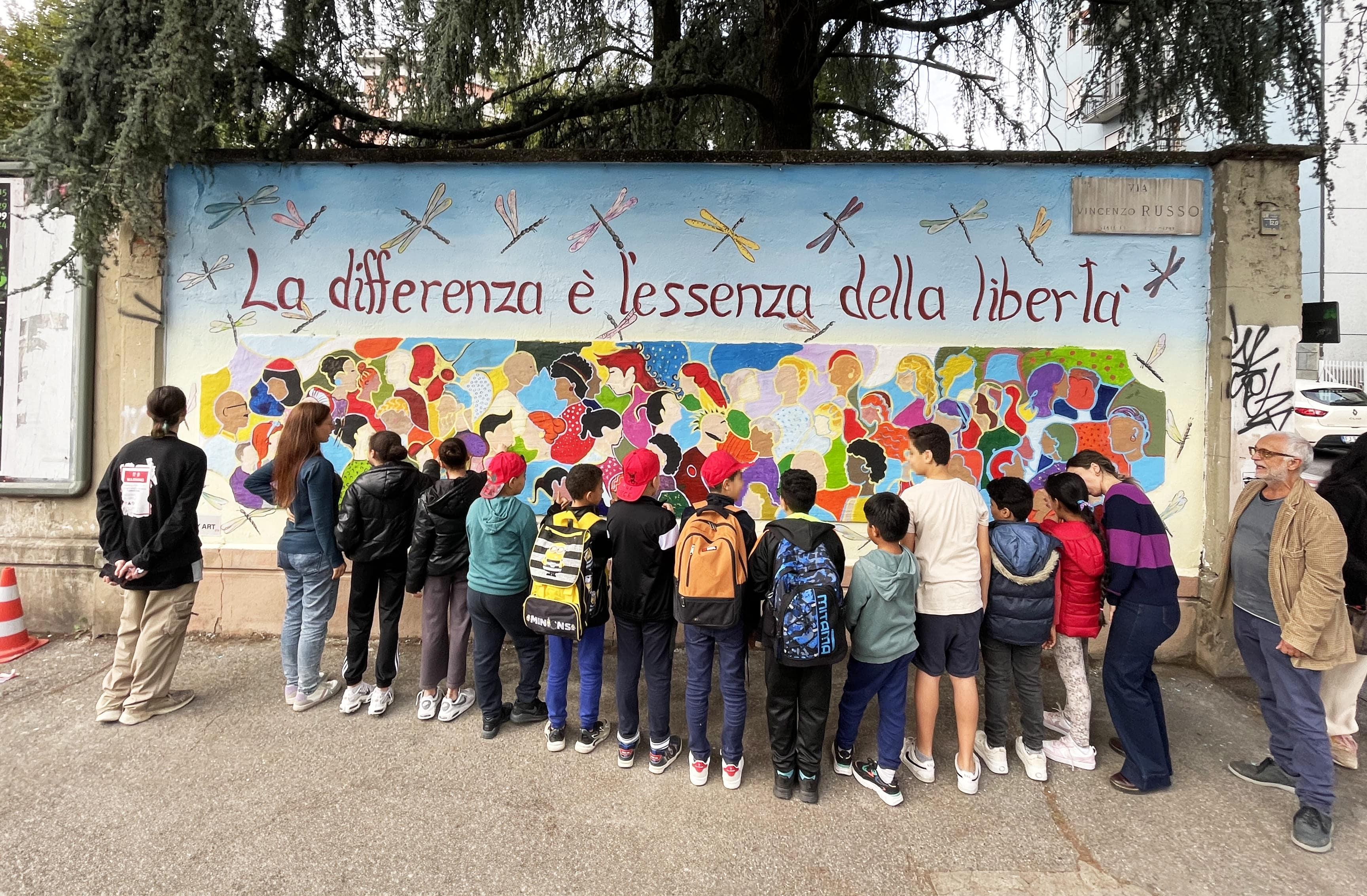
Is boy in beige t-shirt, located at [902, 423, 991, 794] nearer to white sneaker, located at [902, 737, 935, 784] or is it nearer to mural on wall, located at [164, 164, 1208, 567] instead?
white sneaker, located at [902, 737, 935, 784]

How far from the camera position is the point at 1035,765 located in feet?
11.2

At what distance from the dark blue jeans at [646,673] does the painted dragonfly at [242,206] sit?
4184 millimetres

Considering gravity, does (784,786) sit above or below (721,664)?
below

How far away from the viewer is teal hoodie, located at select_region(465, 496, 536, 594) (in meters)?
3.63

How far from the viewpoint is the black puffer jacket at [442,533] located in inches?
151

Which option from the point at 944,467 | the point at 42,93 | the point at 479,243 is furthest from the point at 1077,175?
the point at 42,93

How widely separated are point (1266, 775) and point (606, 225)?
5053mm

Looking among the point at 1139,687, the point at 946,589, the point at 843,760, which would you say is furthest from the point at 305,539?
the point at 1139,687

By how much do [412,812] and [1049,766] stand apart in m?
3.16

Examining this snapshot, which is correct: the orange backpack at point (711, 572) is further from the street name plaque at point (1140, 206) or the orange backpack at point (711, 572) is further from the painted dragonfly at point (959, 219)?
the street name plaque at point (1140, 206)

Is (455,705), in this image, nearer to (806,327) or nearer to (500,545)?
(500,545)

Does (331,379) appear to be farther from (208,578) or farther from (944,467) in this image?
(944,467)

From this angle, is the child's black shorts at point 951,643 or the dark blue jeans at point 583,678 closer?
the child's black shorts at point 951,643

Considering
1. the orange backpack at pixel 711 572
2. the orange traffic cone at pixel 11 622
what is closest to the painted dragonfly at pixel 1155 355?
the orange backpack at pixel 711 572
